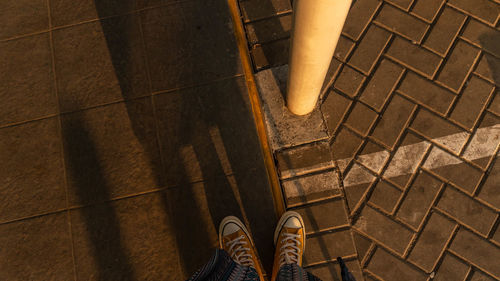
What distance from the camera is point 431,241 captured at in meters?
2.96

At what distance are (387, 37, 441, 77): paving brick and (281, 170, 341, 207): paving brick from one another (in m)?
1.35

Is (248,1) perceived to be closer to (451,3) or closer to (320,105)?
(320,105)

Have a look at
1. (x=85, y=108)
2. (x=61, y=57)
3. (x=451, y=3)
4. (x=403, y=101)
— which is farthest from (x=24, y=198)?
(x=451, y=3)

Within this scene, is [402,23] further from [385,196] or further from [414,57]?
[385,196]

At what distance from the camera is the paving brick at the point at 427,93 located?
3.24 metres

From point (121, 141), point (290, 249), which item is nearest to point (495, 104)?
point (290, 249)

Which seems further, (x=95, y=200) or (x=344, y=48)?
(x=344, y=48)

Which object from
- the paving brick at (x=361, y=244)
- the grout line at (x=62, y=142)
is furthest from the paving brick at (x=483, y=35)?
the grout line at (x=62, y=142)

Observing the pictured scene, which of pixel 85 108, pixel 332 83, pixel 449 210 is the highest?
pixel 332 83

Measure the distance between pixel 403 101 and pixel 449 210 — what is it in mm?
1076

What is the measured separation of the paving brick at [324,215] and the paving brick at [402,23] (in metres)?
1.84

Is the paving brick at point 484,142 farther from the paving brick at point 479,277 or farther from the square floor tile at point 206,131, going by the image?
the square floor tile at point 206,131

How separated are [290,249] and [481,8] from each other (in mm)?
3135

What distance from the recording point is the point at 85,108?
3396 millimetres
